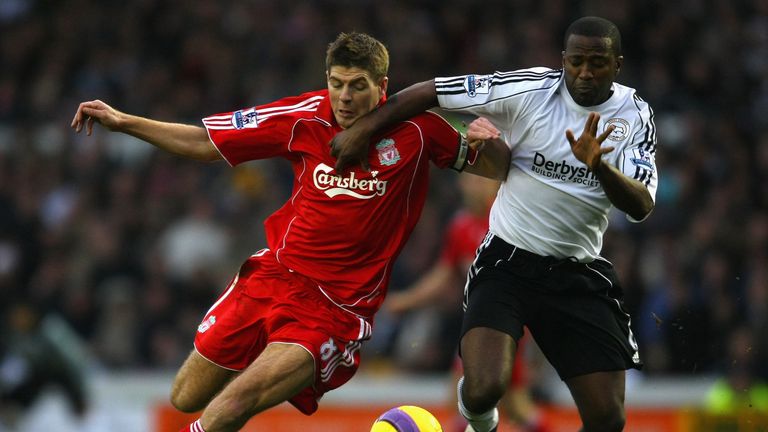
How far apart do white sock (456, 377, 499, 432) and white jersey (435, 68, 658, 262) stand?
89 cm

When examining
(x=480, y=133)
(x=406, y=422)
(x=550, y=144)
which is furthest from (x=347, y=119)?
(x=406, y=422)

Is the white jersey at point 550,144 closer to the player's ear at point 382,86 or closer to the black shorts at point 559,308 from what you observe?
the black shorts at point 559,308

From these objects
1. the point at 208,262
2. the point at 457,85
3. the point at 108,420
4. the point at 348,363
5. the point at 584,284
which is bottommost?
the point at 108,420

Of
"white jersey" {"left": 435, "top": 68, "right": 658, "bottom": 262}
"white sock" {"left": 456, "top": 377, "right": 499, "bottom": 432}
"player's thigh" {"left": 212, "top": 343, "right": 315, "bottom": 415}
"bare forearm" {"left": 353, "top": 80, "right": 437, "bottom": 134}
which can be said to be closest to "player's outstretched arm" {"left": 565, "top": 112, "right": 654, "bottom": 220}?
"white jersey" {"left": 435, "top": 68, "right": 658, "bottom": 262}

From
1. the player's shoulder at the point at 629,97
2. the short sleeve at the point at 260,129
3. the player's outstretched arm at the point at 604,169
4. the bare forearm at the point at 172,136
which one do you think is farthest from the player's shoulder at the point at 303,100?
the player's shoulder at the point at 629,97

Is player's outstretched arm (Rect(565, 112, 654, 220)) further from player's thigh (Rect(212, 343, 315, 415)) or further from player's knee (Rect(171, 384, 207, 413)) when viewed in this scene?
player's knee (Rect(171, 384, 207, 413))

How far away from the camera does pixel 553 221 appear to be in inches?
256

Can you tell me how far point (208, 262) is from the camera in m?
13.0

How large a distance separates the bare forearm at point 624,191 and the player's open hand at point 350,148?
1.21 m

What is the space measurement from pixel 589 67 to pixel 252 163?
8.16 meters

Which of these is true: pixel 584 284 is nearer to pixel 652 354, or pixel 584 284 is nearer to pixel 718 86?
pixel 652 354

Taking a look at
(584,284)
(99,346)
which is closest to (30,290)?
(99,346)

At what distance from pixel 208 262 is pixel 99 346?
54.9 inches

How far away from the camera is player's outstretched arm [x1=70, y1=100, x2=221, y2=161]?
6496 mm
